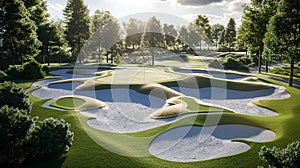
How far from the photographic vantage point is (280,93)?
23.6 metres

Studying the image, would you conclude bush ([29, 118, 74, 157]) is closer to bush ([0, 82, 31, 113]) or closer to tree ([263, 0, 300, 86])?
bush ([0, 82, 31, 113])

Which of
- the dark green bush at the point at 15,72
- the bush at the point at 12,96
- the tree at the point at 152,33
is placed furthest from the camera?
the tree at the point at 152,33

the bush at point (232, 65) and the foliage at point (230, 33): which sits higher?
the foliage at point (230, 33)

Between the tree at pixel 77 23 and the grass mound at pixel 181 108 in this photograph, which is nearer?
the grass mound at pixel 181 108

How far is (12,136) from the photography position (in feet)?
30.4

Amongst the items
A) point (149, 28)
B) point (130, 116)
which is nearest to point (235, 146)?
point (130, 116)

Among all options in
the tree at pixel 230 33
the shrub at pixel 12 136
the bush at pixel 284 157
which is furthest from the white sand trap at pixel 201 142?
the tree at pixel 230 33

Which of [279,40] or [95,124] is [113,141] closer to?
[95,124]

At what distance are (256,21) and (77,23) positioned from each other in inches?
1667

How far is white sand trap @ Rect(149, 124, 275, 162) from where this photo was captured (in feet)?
36.0

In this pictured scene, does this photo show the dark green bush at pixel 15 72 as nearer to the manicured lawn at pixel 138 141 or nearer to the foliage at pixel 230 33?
the manicured lawn at pixel 138 141

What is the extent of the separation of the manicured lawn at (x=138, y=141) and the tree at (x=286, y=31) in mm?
8011

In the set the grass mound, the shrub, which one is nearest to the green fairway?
the grass mound

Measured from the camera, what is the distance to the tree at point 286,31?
2370 cm
